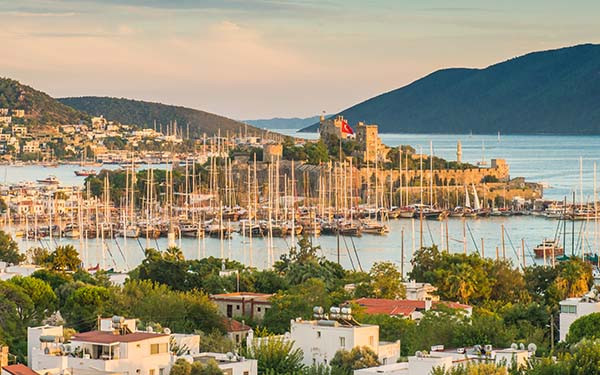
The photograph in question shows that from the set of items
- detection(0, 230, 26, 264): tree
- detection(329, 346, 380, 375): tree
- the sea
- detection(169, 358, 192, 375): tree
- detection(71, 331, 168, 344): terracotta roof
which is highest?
detection(71, 331, 168, 344): terracotta roof

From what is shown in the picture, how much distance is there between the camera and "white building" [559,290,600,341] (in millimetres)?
26094

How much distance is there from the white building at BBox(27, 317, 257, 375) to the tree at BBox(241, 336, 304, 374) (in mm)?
558

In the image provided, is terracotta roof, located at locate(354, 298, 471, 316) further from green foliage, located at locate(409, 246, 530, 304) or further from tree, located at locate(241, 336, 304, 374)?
tree, located at locate(241, 336, 304, 374)

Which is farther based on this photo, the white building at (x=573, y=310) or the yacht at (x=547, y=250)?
the yacht at (x=547, y=250)

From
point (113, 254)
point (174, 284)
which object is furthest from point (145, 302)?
point (113, 254)

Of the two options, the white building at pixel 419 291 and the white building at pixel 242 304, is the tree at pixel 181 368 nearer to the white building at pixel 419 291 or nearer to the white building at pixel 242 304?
the white building at pixel 242 304

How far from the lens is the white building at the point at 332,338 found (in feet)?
73.0

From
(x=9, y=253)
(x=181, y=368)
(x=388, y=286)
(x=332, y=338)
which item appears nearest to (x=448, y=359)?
(x=181, y=368)

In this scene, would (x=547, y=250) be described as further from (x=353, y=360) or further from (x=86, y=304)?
(x=353, y=360)

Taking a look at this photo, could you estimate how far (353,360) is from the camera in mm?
21516

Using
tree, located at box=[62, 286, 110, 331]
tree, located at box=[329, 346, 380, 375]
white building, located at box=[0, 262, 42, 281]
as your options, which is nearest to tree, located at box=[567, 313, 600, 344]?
tree, located at box=[329, 346, 380, 375]

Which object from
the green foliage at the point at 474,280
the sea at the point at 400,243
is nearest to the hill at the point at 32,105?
the sea at the point at 400,243

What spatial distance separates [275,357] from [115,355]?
97.7 inches

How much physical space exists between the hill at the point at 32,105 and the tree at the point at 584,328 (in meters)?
149
